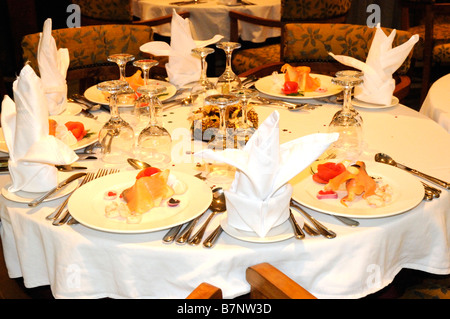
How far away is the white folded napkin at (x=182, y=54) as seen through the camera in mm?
2943

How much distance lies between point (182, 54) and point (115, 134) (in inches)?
39.0

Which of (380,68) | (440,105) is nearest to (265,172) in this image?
(380,68)

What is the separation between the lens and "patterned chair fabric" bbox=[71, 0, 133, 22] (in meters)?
5.32

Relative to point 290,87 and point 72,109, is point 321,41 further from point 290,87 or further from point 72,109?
point 72,109

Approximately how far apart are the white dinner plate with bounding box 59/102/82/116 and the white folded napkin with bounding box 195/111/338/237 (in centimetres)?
128

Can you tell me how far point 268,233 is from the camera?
5.13 ft

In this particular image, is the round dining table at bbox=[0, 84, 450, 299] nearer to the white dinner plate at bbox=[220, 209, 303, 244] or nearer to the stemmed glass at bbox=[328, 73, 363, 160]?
the white dinner plate at bbox=[220, 209, 303, 244]

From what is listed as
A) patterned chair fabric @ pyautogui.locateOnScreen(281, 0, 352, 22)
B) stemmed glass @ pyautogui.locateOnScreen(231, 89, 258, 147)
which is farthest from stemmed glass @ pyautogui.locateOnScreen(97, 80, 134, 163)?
patterned chair fabric @ pyautogui.locateOnScreen(281, 0, 352, 22)

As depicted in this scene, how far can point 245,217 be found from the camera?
1556mm

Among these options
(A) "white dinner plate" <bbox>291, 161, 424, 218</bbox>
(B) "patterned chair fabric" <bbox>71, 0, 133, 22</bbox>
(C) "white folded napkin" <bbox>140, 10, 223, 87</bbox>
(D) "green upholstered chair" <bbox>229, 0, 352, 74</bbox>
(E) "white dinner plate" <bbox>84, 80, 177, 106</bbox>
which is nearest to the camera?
(A) "white dinner plate" <bbox>291, 161, 424, 218</bbox>

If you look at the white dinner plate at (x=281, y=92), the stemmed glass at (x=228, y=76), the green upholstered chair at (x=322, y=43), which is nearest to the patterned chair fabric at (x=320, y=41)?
the green upholstered chair at (x=322, y=43)

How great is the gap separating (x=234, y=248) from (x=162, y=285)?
0.79ft

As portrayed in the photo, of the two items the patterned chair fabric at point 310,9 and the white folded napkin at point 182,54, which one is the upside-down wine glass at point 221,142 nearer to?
the white folded napkin at point 182,54
